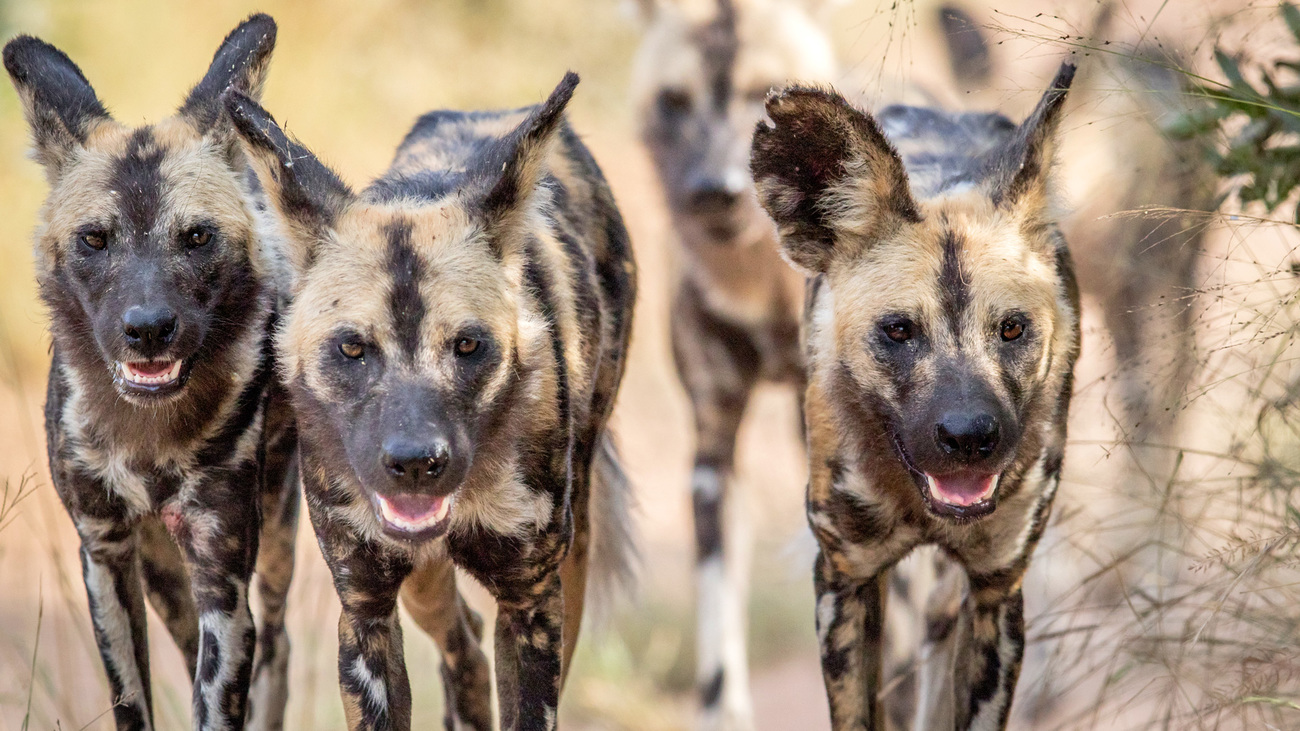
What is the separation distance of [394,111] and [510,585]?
6.47 metres

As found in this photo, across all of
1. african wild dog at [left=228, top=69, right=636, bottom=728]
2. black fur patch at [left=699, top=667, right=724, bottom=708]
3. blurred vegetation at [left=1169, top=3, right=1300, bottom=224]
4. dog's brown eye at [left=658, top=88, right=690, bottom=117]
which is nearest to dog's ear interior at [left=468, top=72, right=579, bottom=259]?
african wild dog at [left=228, top=69, right=636, bottom=728]

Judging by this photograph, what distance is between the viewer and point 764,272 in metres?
5.45

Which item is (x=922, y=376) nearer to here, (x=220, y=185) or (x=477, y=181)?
(x=477, y=181)

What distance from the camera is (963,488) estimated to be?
2.91m

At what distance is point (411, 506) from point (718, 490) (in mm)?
2649

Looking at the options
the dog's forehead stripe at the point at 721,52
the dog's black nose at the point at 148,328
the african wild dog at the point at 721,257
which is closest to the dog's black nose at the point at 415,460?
the dog's black nose at the point at 148,328

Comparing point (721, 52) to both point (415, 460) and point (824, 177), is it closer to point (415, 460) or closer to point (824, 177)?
point (824, 177)

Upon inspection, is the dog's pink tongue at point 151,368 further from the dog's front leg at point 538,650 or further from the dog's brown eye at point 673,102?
the dog's brown eye at point 673,102

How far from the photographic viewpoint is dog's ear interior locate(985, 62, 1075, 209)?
3.12m

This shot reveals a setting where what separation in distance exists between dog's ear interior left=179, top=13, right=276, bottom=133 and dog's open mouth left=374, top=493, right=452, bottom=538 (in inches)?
46.3

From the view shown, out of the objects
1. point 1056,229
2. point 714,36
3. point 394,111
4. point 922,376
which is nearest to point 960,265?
point 922,376

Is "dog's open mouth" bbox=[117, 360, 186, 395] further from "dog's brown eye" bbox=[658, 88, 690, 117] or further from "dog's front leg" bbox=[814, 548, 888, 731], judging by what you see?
"dog's brown eye" bbox=[658, 88, 690, 117]

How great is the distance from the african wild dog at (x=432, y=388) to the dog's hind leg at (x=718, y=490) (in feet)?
6.51

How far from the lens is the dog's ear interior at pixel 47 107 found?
3277 millimetres
